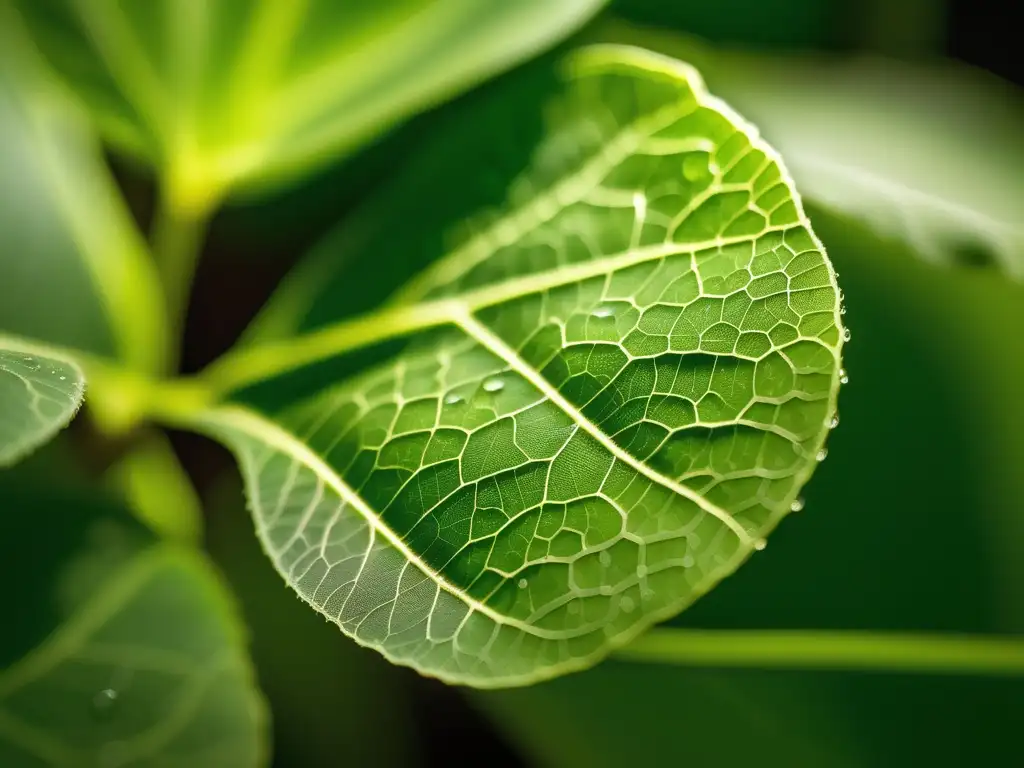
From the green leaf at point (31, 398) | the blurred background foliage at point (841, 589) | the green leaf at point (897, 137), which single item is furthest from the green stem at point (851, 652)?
A: the green leaf at point (31, 398)

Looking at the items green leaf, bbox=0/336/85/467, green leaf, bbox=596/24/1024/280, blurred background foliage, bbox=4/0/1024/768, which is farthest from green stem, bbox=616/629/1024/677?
green leaf, bbox=0/336/85/467

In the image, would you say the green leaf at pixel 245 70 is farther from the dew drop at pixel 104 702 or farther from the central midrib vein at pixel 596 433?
the dew drop at pixel 104 702

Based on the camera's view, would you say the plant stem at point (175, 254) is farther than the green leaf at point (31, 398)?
Yes

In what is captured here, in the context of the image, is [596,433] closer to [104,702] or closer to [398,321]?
[398,321]

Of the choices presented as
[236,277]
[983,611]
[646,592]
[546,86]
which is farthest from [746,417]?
[236,277]

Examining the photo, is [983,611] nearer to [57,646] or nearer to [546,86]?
[546,86]

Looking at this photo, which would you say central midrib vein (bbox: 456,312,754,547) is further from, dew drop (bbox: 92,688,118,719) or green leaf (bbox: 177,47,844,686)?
dew drop (bbox: 92,688,118,719)

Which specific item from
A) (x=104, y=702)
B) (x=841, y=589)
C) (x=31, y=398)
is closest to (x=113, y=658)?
(x=104, y=702)
